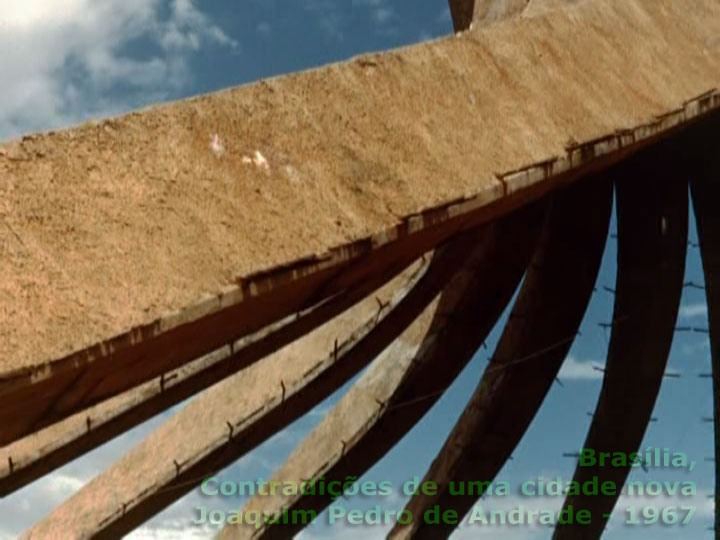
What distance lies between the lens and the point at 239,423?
26.3 feet

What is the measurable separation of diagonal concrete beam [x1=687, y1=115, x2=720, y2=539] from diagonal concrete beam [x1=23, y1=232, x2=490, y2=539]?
5.34 ft

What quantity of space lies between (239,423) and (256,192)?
5.27 meters

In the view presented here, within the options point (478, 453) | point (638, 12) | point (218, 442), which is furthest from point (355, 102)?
point (478, 453)

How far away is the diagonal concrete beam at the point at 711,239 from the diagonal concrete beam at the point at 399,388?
3.77 feet

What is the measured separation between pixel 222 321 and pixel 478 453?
5.85 meters

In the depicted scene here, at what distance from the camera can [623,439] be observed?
28.0 feet

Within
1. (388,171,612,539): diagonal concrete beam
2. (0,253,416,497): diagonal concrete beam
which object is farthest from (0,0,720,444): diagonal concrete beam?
(388,171,612,539): diagonal concrete beam

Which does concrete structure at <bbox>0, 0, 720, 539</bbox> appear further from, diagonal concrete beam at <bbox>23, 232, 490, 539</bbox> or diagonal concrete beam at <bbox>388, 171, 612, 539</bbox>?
diagonal concrete beam at <bbox>388, 171, 612, 539</bbox>

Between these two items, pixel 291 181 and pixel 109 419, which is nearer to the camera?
pixel 291 181

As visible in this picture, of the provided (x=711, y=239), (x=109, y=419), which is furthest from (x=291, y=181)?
(x=711, y=239)

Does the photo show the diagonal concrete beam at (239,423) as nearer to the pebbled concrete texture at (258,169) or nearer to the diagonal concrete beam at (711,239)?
the diagonal concrete beam at (711,239)

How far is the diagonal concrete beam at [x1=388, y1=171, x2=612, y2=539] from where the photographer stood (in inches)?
324

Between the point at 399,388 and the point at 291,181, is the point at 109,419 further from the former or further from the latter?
the point at 291,181

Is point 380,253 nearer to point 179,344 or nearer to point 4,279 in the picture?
point 179,344
